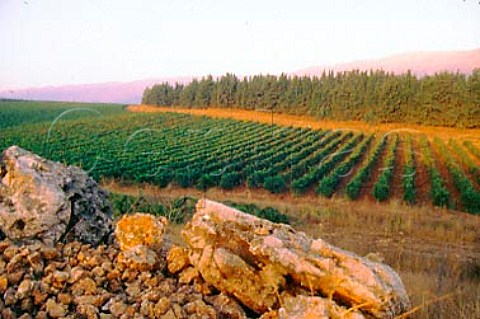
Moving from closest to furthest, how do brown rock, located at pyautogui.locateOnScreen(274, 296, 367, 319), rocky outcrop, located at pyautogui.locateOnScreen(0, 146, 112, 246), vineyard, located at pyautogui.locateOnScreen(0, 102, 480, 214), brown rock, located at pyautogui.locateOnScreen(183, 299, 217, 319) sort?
brown rock, located at pyautogui.locateOnScreen(274, 296, 367, 319) < brown rock, located at pyautogui.locateOnScreen(183, 299, 217, 319) < rocky outcrop, located at pyautogui.locateOnScreen(0, 146, 112, 246) < vineyard, located at pyautogui.locateOnScreen(0, 102, 480, 214)

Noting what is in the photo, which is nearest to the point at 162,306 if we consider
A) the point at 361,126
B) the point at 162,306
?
the point at 162,306

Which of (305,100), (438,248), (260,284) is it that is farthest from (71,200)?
(305,100)

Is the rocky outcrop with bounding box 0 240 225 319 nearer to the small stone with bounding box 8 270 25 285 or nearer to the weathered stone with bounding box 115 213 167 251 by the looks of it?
the small stone with bounding box 8 270 25 285

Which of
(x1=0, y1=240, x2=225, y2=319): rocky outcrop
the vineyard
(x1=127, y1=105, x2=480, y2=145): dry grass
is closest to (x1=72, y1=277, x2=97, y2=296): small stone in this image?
(x1=0, y1=240, x2=225, y2=319): rocky outcrop

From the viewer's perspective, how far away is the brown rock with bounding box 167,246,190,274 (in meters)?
3.34

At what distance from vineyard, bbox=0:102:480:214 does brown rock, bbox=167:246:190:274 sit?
16.8 meters

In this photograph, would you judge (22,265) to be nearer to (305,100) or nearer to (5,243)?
(5,243)

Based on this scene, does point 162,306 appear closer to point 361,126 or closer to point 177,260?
point 177,260

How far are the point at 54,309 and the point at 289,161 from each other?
84.6 ft

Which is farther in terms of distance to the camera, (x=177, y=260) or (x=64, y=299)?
(x=177, y=260)

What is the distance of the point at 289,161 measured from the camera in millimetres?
28250

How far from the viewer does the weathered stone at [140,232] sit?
11.6 feet

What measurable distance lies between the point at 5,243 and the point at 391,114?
48741 mm

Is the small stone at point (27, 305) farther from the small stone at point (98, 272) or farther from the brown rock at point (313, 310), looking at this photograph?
the brown rock at point (313, 310)
